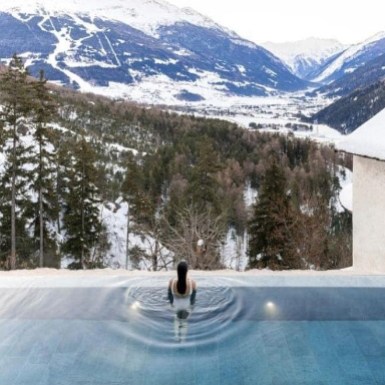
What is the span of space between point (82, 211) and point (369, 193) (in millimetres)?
19953

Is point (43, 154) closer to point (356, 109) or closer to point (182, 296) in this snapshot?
point (182, 296)

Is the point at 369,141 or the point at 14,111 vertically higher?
the point at 14,111

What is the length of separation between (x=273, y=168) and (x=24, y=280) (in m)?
21.0

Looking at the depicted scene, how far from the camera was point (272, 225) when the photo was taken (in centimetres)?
2383

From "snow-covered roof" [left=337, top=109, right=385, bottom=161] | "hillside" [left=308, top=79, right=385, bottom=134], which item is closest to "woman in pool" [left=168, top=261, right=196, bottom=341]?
"snow-covered roof" [left=337, top=109, right=385, bottom=161]

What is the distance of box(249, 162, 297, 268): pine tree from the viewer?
22.9 meters

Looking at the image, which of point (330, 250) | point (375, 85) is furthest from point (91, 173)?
point (375, 85)

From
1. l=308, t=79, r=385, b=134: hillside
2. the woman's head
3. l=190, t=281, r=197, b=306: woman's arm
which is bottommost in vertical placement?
l=190, t=281, r=197, b=306: woman's arm

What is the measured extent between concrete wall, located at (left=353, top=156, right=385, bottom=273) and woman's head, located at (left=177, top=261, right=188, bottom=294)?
470 cm

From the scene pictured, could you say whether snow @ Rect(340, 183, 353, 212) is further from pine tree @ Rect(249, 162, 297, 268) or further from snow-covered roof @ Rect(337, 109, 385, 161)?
pine tree @ Rect(249, 162, 297, 268)

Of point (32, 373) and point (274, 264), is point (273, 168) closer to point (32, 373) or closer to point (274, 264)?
point (274, 264)

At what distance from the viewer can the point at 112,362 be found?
3680mm

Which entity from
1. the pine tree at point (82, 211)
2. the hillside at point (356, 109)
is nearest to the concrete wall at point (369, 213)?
the pine tree at point (82, 211)

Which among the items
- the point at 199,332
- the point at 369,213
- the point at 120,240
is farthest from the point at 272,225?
the point at 199,332
